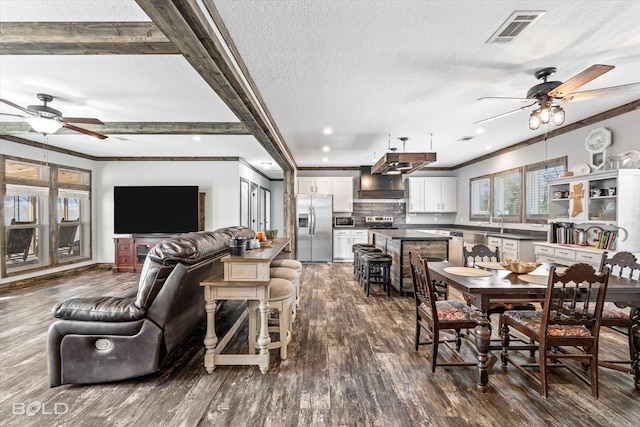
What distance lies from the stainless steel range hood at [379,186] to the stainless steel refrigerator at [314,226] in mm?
1042

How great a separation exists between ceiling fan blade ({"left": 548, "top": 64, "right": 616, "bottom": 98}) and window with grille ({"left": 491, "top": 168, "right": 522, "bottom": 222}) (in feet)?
11.9

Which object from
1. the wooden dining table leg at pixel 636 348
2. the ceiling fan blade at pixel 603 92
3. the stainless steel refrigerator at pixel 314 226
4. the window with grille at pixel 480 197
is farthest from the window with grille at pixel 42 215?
the window with grille at pixel 480 197

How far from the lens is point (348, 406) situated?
1977mm

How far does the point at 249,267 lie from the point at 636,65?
3.88 metres

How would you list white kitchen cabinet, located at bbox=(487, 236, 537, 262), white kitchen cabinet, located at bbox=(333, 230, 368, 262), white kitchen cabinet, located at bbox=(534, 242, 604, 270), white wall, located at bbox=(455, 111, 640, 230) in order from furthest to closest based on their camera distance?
white kitchen cabinet, located at bbox=(333, 230, 368, 262) → white kitchen cabinet, located at bbox=(487, 236, 537, 262) → white wall, located at bbox=(455, 111, 640, 230) → white kitchen cabinet, located at bbox=(534, 242, 604, 270)

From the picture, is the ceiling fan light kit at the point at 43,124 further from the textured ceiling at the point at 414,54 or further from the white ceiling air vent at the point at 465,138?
the white ceiling air vent at the point at 465,138

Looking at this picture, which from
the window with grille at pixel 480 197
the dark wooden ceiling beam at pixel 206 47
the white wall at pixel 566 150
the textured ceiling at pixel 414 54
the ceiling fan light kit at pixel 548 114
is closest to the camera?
the dark wooden ceiling beam at pixel 206 47

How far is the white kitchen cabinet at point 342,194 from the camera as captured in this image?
26.1 feet

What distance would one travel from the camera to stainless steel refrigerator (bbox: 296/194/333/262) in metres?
7.54

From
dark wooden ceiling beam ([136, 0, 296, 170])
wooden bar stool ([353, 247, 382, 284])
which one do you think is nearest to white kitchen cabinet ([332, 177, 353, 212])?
wooden bar stool ([353, 247, 382, 284])

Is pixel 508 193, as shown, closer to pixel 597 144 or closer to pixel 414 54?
pixel 597 144

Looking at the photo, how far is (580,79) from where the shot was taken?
90.1 inches

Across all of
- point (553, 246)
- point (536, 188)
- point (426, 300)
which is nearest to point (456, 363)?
point (426, 300)

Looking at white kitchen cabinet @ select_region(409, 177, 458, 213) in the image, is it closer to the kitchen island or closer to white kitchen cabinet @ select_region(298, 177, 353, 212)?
white kitchen cabinet @ select_region(298, 177, 353, 212)
